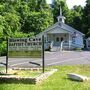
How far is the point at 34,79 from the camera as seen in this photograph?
1218cm

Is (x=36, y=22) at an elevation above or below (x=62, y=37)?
above

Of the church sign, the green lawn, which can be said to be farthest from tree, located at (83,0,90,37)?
the green lawn

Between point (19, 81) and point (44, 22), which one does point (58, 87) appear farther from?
point (44, 22)

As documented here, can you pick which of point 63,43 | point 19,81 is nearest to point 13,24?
point 63,43

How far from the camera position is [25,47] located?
51.6 feet

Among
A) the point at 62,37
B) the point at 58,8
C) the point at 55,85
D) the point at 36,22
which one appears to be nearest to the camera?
the point at 55,85

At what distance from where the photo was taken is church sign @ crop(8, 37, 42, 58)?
1535cm

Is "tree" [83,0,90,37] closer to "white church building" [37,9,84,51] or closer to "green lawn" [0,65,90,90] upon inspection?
"white church building" [37,9,84,51]

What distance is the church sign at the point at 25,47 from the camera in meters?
15.4

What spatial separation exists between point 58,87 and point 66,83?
1.04m

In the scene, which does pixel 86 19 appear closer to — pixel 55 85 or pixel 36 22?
pixel 36 22

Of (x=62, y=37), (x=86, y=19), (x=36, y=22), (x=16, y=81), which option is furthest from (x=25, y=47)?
(x=86, y=19)

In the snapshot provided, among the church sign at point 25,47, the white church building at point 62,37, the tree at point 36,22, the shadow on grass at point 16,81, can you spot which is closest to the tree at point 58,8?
the tree at point 36,22

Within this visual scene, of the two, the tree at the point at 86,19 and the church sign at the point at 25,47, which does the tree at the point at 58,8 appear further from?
the church sign at the point at 25,47
